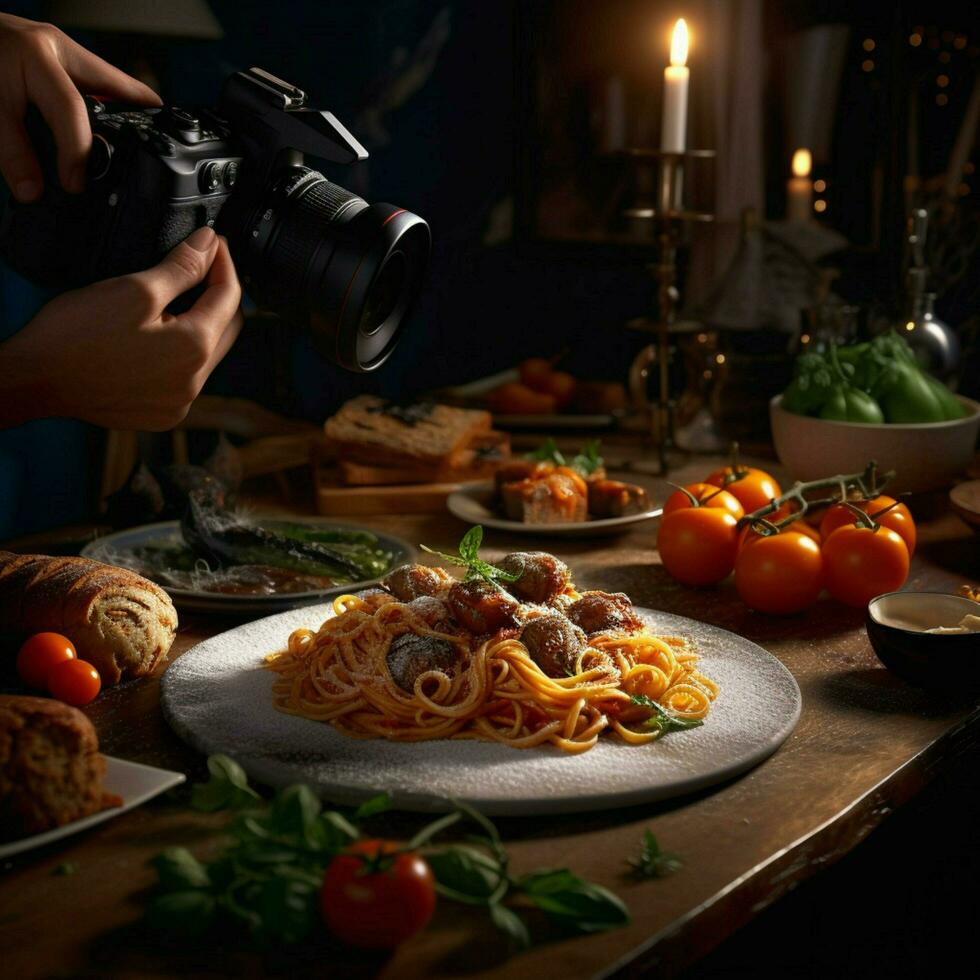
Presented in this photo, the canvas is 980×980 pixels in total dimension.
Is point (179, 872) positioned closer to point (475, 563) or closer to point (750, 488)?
point (475, 563)

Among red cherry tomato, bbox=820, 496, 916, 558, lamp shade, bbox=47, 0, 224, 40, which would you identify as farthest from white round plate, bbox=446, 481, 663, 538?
lamp shade, bbox=47, 0, 224, 40

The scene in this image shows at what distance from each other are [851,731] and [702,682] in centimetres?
17

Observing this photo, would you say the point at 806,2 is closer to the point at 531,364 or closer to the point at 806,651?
the point at 531,364

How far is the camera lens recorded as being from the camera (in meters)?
1.56

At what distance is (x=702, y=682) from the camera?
146 centimetres

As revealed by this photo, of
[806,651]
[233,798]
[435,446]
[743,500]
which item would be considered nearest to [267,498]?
[435,446]

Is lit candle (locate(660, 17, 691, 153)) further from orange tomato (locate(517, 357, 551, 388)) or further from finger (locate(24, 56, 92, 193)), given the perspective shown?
finger (locate(24, 56, 92, 193))

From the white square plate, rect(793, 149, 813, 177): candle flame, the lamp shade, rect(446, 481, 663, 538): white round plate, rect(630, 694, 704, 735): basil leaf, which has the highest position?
the lamp shade

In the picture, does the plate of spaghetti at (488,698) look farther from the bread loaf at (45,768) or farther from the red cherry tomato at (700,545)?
the red cherry tomato at (700,545)

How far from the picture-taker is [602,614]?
5.06 feet

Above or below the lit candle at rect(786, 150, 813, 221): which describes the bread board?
below

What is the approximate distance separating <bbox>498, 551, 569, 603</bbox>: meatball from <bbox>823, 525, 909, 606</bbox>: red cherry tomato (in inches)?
19.5

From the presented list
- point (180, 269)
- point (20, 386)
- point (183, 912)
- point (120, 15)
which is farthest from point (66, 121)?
point (120, 15)

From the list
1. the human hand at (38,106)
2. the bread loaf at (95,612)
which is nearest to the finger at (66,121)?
the human hand at (38,106)
